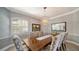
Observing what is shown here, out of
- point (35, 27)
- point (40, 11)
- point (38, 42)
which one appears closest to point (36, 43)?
point (38, 42)

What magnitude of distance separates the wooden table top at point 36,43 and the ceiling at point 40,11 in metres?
0.41

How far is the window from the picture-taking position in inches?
65.6

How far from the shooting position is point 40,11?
5.57 feet

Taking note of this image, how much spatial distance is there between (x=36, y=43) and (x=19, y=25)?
0.44 meters

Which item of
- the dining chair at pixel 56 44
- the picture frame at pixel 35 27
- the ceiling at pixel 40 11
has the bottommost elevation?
the dining chair at pixel 56 44

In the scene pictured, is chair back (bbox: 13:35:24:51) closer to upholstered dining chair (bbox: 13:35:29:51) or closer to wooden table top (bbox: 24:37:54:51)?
upholstered dining chair (bbox: 13:35:29:51)

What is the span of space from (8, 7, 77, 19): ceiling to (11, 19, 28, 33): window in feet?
0.51

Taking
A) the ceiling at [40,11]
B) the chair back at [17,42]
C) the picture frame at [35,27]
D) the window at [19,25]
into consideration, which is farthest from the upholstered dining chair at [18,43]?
the ceiling at [40,11]

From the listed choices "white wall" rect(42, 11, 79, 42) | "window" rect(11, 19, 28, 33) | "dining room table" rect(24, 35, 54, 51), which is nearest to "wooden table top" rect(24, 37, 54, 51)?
"dining room table" rect(24, 35, 54, 51)

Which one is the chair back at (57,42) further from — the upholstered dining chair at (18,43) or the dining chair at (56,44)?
the upholstered dining chair at (18,43)

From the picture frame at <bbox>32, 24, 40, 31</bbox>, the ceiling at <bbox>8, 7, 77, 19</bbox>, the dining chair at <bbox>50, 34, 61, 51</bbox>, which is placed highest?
the ceiling at <bbox>8, 7, 77, 19</bbox>

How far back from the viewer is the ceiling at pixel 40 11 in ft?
5.48

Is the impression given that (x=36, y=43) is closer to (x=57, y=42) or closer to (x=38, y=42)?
(x=38, y=42)
